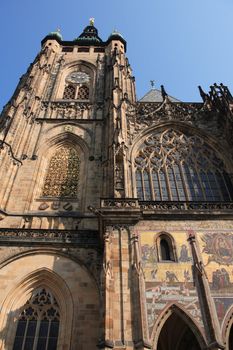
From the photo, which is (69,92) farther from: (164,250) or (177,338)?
(177,338)

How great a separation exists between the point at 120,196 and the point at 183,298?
4247 millimetres

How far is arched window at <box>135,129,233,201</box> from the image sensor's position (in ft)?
47.9

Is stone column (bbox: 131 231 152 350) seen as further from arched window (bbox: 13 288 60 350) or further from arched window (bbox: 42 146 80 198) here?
arched window (bbox: 42 146 80 198)

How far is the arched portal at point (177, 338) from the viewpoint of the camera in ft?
36.2

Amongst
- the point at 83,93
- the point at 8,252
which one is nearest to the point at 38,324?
the point at 8,252

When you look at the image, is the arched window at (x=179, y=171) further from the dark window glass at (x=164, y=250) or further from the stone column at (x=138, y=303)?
the stone column at (x=138, y=303)

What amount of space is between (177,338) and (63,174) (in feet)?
28.3

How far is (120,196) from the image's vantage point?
1220 cm

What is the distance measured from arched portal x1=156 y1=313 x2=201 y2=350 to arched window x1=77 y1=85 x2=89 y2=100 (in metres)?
15.4

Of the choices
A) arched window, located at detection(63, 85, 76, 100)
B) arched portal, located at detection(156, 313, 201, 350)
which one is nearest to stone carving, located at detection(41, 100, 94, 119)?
arched window, located at detection(63, 85, 76, 100)

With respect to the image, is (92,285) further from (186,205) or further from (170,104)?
(170,104)

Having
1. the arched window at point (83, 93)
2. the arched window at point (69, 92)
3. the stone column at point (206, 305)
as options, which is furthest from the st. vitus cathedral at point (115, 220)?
the arched window at point (69, 92)

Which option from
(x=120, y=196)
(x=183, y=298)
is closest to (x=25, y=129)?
(x=120, y=196)

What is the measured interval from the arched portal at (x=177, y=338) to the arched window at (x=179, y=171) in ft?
16.5
